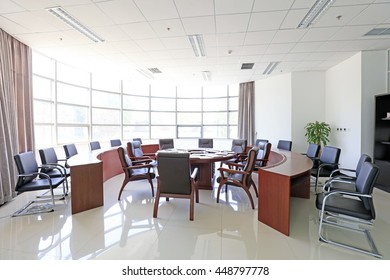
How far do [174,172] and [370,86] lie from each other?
4930 mm

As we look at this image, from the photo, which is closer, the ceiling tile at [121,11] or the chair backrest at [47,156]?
the ceiling tile at [121,11]

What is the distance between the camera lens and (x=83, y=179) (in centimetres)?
314

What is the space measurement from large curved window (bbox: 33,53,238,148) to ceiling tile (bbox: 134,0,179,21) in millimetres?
3411

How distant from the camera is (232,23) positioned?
3332 millimetres

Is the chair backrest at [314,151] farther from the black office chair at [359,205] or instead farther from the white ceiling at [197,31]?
the white ceiling at [197,31]

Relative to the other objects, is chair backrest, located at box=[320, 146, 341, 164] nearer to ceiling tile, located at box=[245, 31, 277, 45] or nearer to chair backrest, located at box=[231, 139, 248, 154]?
chair backrest, located at box=[231, 139, 248, 154]

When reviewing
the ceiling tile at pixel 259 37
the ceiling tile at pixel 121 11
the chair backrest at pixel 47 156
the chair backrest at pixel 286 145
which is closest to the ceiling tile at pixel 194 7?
the ceiling tile at pixel 121 11

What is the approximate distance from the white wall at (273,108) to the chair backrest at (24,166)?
21.0ft

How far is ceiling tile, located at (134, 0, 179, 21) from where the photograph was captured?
9.14ft

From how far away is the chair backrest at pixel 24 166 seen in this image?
114 inches

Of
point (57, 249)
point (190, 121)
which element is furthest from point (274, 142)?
point (57, 249)

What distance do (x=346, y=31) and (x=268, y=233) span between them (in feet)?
12.4

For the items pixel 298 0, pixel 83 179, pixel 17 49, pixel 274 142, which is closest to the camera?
pixel 298 0

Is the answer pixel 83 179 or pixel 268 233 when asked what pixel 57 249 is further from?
pixel 268 233
